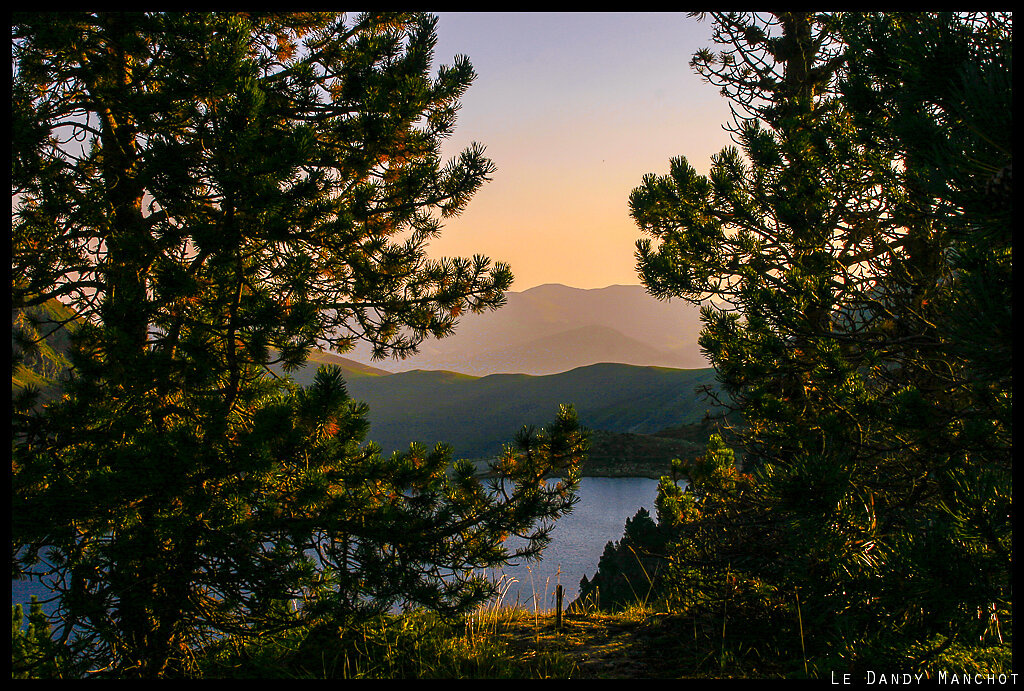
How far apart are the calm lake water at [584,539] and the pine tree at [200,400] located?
2.86 m

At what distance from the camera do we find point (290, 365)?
432cm

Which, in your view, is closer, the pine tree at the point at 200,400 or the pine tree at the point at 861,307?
the pine tree at the point at 861,307

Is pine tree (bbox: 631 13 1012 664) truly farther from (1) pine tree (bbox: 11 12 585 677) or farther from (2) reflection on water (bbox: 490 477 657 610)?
(2) reflection on water (bbox: 490 477 657 610)

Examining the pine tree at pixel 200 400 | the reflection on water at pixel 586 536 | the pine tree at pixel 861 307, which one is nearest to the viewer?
the pine tree at pixel 861 307

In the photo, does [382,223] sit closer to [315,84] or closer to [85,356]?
[315,84]

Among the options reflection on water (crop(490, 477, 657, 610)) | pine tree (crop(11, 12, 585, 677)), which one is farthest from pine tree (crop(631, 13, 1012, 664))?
reflection on water (crop(490, 477, 657, 610))

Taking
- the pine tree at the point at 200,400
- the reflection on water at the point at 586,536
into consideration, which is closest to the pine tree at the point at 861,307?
the pine tree at the point at 200,400

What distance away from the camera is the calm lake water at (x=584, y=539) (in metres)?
7.69

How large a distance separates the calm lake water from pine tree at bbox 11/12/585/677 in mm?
2864

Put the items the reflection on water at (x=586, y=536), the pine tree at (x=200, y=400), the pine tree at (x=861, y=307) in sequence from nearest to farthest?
the pine tree at (x=861, y=307), the pine tree at (x=200, y=400), the reflection on water at (x=586, y=536)

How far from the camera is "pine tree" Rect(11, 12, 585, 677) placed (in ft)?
12.3

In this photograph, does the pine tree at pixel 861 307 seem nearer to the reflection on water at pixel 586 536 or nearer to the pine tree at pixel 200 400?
the pine tree at pixel 200 400

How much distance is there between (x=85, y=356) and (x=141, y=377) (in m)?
0.42

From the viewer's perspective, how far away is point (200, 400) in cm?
401
